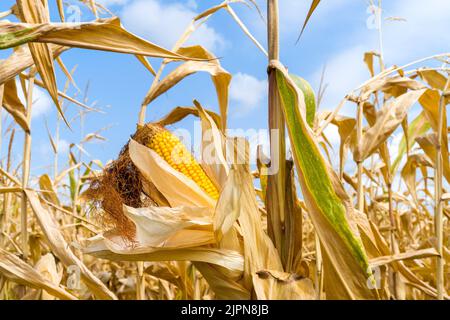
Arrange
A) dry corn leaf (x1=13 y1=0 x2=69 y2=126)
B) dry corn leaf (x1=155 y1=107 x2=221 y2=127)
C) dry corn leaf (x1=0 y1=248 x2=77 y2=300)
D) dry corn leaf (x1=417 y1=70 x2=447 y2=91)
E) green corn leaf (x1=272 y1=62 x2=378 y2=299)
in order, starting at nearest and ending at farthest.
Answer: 1. green corn leaf (x1=272 y1=62 x2=378 y2=299)
2. dry corn leaf (x1=13 y1=0 x2=69 y2=126)
3. dry corn leaf (x1=0 y1=248 x2=77 y2=300)
4. dry corn leaf (x1=155 y1=107 x2=221 y2=127)
5. dry corn leaf (x1=417 y1=70 x2=447 y2=91)

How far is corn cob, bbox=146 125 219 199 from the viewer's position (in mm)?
832

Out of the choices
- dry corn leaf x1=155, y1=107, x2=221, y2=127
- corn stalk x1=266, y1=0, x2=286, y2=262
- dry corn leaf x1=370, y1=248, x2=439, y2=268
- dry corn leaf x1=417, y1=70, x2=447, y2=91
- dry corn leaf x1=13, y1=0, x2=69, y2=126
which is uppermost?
dry corn leaf x1=417, y1=70, x2=447, y2=91

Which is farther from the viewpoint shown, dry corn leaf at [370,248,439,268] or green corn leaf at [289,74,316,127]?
dry corn leaf at [370,248,439,268]

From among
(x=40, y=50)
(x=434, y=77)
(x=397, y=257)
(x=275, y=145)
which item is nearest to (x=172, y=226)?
(x=275, y=145)

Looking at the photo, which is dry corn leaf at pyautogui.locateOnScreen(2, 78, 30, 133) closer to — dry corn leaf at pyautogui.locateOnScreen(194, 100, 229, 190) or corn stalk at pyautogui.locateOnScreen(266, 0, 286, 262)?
dry corn leaf at pyautogui.locateOnScreen(194, 100, 229, 190)

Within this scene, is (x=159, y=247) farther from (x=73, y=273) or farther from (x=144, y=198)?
(x=73, y=273)

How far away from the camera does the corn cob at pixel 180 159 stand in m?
0.83

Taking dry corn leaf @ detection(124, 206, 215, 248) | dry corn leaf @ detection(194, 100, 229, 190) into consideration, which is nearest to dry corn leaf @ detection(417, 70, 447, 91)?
dry corn leaf @ detection(194, 100, 229, 190)

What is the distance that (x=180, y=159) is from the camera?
84cm

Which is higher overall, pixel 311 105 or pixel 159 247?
pixel 311 105
